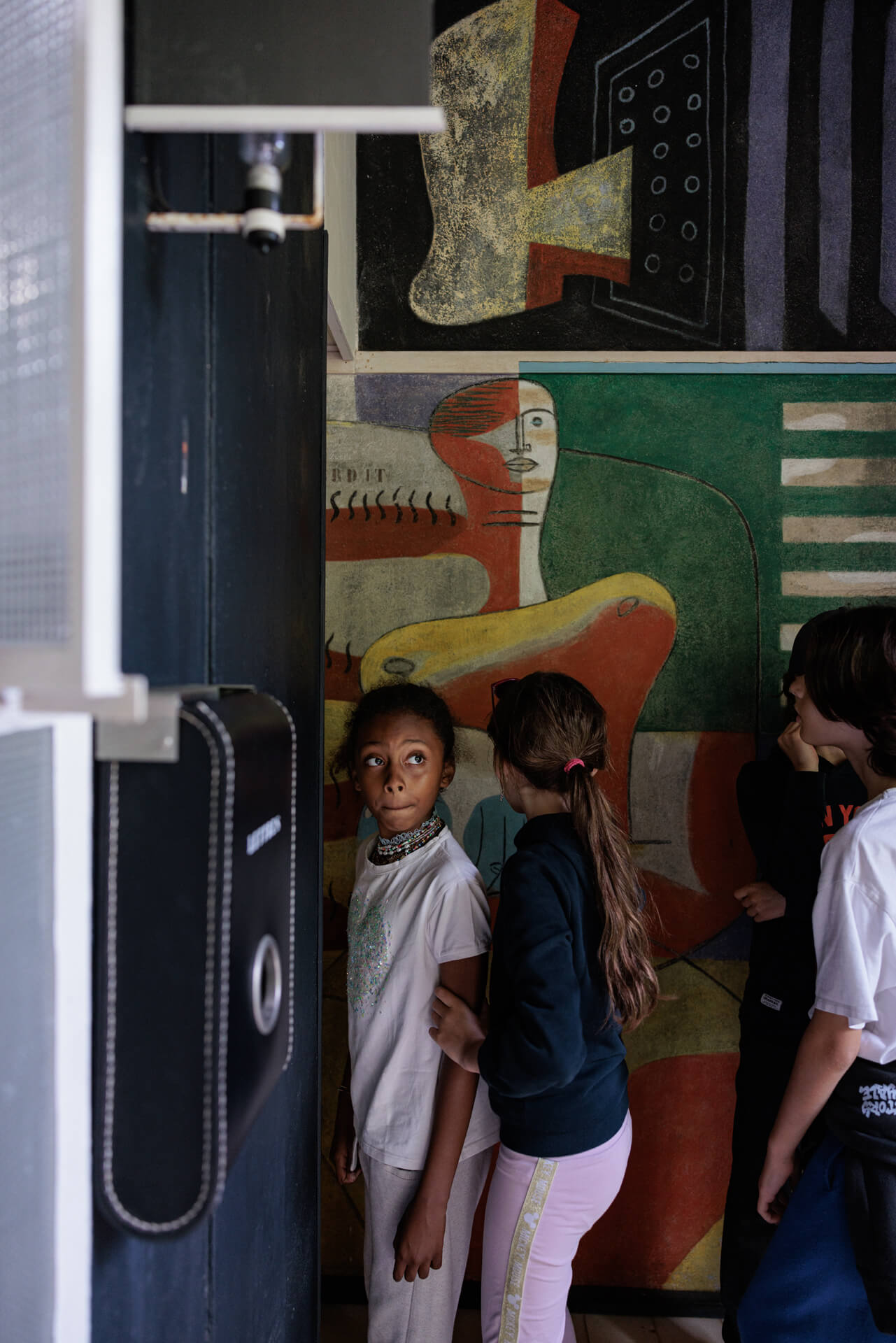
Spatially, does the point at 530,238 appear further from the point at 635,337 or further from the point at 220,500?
the point at 220,500

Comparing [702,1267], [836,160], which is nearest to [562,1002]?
[702,1267]

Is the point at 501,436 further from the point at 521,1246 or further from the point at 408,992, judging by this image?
the point at 521,1246

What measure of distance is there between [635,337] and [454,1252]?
2.04 metres

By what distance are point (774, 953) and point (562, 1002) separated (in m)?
0.73

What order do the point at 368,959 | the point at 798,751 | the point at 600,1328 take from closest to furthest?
the point at 368,959
the point at 798,751
the point at 600,1328

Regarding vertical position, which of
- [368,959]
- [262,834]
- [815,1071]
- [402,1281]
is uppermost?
[262,834]

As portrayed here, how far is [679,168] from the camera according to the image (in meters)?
2.17

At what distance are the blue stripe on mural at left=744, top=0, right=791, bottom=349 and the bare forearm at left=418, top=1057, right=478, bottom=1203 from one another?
1820 mm

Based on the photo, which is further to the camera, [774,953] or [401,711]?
[774,953]

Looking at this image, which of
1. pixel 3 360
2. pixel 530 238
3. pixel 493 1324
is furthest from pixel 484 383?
pixel 493 1324

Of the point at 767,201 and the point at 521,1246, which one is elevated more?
the point at 767,201

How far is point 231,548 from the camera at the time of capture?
3.39 ft

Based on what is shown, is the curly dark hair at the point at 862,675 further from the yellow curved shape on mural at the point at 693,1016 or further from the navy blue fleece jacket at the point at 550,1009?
the yellow curved shape on mural at the point at 693,1016

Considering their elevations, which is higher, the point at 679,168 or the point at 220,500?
the point at 679,168
